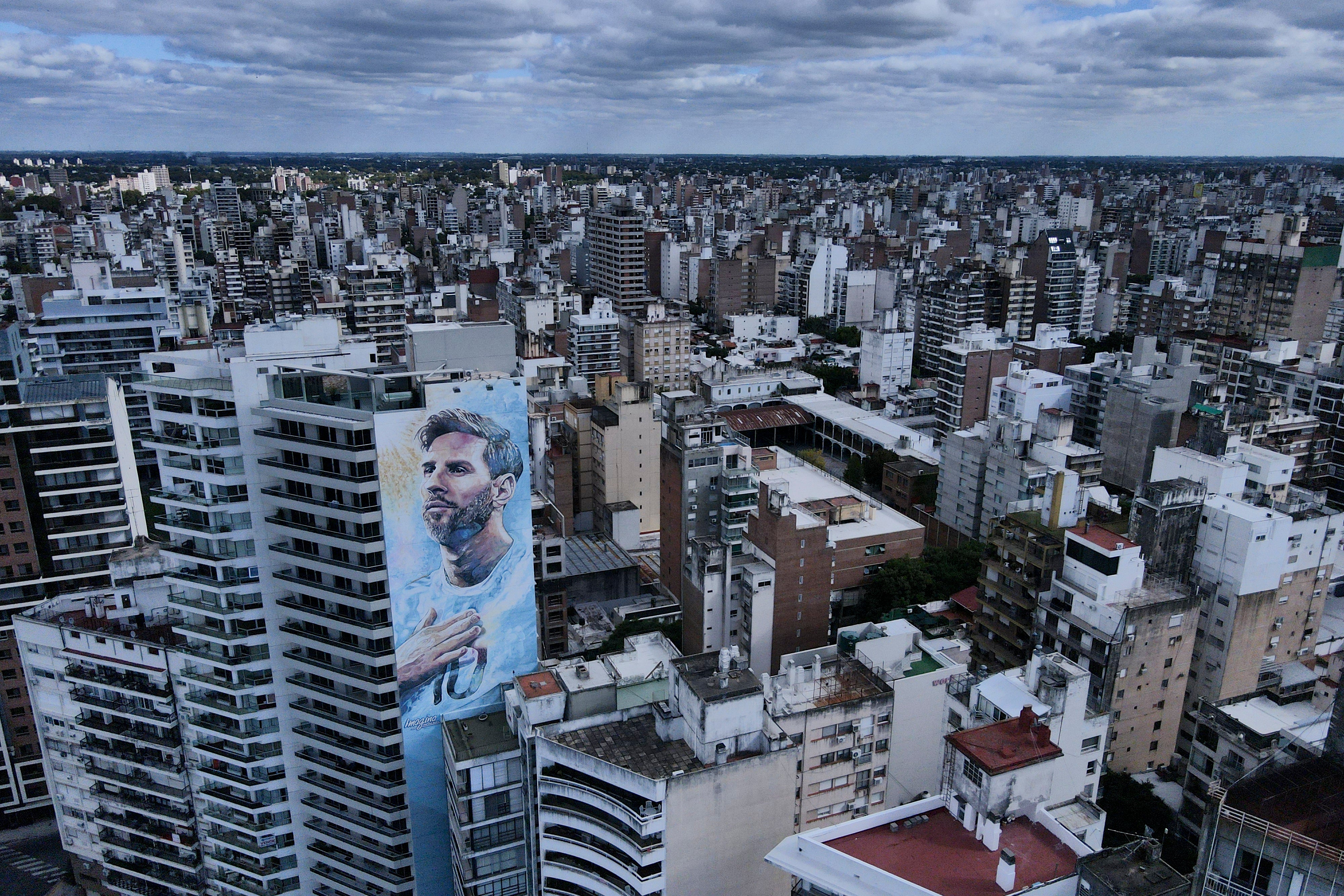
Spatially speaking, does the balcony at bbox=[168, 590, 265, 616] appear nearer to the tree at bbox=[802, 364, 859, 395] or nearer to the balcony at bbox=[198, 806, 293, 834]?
the balcony at bbox=[198, 806, 293, 834]

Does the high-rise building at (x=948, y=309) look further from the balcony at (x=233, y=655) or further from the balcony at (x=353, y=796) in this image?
the balcony at (x=233, y=655)

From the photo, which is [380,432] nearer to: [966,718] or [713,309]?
[966,718]

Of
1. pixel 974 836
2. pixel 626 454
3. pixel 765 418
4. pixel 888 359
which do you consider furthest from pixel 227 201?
pixel 974 836

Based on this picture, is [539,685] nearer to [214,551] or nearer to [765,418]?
[214,551]

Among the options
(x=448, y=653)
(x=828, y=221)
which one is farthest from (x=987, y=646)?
(x=828, y=221)

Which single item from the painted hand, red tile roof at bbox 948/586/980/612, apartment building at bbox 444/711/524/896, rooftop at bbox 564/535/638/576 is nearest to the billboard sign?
the painted hand

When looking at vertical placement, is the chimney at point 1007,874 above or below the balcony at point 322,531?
below

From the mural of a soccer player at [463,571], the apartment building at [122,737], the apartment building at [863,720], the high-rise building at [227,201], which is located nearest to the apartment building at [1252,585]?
the apartment building at [863,720]
